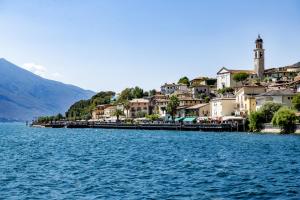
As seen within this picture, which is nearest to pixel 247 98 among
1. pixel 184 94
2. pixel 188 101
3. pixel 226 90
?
pixel 226 90

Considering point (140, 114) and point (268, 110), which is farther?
point (140, 114)

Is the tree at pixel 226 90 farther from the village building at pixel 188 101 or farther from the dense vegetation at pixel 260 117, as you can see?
the dense vegetation at pixel 260 117

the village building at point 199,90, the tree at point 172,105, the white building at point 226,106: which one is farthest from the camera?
the village building at point 199,90

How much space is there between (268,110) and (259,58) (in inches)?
2659

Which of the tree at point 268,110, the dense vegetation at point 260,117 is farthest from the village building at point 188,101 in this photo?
the dense vegetation at point 260,117

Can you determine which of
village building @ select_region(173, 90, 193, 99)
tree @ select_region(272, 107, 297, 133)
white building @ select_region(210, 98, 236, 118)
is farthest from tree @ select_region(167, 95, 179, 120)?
tree @ select_region(272, 107, 297, 133)

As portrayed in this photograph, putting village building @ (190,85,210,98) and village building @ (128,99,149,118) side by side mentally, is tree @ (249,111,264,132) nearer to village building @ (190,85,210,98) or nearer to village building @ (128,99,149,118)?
village building @ (190,85,210,98)

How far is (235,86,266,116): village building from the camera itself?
12131cm

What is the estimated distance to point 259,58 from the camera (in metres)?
166

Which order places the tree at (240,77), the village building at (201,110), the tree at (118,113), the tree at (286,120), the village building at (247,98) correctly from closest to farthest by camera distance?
1. the tree at (286,120)
2. the village building at (247,98)
3. the village building at (201,110)
4. the tree at (240,77)
5. the tree at (118,113)

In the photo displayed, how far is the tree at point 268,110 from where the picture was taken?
99250mm

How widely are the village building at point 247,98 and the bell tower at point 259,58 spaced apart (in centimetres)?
3904

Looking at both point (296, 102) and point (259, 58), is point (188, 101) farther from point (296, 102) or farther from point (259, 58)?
point (296, 102)

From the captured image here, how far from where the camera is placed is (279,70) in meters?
169
